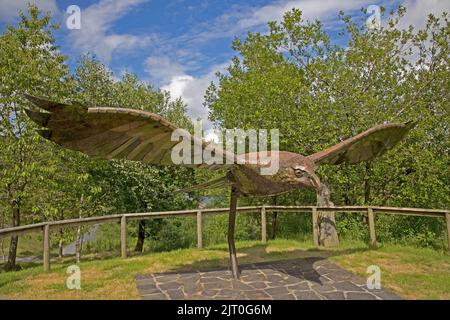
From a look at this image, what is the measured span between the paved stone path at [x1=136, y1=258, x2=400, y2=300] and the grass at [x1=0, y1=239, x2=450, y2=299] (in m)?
0.32

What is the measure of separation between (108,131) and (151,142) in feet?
1.84

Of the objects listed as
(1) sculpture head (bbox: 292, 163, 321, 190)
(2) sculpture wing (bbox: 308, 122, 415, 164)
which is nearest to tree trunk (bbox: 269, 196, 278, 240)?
(2) sculpture wing (bbox: 308, 122, 415, 164)

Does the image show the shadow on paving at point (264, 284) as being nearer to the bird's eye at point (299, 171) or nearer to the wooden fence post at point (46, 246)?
the bird's eye at point (299, 171)

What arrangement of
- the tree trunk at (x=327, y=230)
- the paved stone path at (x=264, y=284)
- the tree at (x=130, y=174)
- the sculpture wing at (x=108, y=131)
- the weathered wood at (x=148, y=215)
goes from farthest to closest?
the tree at (x=130, y=174), the tree trunk at (x=327, y=230), the weathered wood at (x=148, y=215), the paved stone path at (x=264, y=284), the sculpture wing at (x=108, y=131)

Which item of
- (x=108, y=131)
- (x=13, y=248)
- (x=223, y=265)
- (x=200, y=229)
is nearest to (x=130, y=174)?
(x=13, y=248)

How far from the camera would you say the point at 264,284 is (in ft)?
15.4

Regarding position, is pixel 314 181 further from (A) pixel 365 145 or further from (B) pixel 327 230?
(B) pixel 327 230

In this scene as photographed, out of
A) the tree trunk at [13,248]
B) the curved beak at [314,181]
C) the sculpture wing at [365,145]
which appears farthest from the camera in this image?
the tree trunk at [13,248]

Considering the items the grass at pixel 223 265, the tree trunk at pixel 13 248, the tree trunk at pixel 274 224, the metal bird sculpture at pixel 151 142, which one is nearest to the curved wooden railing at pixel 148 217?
the grass at pixel 223 265

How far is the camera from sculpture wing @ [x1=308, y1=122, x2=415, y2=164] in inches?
192

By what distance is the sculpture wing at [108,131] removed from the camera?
3.06m

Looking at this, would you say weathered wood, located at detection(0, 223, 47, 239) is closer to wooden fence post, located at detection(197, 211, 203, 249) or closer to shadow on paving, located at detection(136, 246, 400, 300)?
shadow on paving, located at detection(136, 246, 400, 300)
